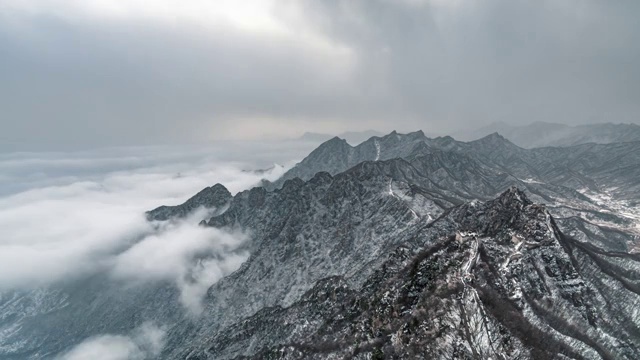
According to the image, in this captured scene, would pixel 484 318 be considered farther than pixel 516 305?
No

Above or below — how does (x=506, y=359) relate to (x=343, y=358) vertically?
above

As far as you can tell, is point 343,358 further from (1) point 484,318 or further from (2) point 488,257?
(2) point 488,257

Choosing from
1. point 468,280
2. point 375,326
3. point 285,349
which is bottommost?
point 285,349

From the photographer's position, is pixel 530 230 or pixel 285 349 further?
pixel 285 349

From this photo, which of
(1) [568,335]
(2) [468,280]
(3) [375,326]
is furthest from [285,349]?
(1) [568,335]

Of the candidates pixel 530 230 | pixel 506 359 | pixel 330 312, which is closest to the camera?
pixel 506 359

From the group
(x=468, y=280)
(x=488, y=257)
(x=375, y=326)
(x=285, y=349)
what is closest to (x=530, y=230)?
(x=488, y=257)

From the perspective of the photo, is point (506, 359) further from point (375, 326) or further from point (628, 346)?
point (628, 346)

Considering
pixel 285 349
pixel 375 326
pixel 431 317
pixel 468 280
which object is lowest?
pixel 285 349

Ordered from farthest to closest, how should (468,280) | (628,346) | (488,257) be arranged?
(488,257)
(628,346)
(468,280)
